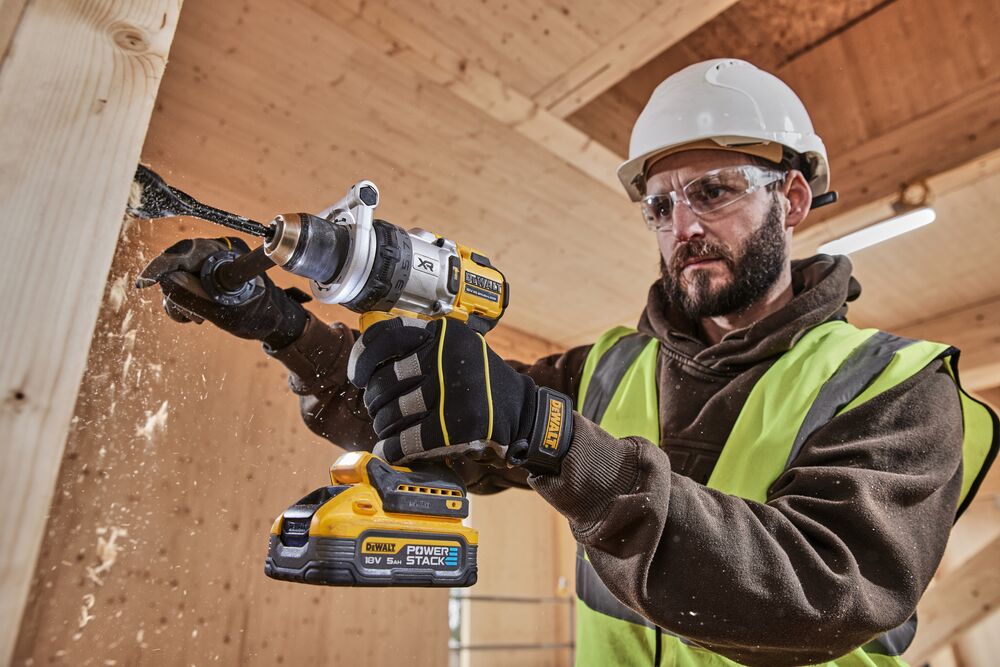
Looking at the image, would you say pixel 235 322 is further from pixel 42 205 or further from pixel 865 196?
pixel 865 196

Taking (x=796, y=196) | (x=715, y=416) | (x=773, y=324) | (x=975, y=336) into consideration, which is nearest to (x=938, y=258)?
(x=975, y=336)

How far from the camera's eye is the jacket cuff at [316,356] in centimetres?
123

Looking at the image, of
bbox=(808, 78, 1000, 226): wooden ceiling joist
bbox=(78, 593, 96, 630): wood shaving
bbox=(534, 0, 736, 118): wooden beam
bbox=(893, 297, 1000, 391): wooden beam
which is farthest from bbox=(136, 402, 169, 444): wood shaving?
bbox=(893, 297, 1000, 391): wooden beam

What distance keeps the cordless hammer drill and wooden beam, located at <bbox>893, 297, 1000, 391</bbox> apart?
3.83 meters

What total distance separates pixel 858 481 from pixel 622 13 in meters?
1.71

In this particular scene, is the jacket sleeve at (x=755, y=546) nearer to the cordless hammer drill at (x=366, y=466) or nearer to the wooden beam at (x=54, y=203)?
Answer: the cordless hammer drill at (x=366, y=466)

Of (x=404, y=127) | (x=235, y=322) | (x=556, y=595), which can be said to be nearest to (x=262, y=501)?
(x=235, y=322)

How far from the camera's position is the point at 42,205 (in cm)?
57

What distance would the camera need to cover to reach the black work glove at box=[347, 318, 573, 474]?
86 centimetres

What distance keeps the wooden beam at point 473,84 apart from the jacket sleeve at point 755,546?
176cm

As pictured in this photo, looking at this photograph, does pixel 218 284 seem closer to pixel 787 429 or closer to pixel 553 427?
pixel 553 427

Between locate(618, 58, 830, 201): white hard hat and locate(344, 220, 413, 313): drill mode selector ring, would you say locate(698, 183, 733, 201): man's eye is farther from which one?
locate(344, 220, 413, 313): drill mode selector ring

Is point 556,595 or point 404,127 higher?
point 404,127

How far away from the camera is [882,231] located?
122 inches
